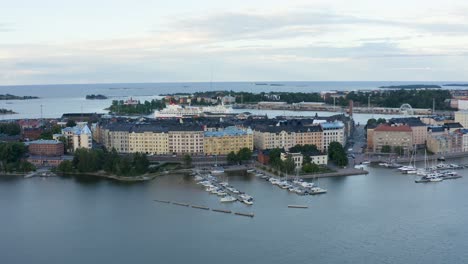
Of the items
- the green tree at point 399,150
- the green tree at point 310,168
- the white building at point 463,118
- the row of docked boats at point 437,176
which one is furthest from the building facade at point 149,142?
the white building at point 463,118

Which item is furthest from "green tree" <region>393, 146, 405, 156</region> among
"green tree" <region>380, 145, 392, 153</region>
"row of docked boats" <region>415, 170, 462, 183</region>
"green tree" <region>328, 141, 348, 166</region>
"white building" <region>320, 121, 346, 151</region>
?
"row of docked boats" <region>415, 170, 462, 183</region>

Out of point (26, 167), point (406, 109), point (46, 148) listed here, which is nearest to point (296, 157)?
point (26, 167)

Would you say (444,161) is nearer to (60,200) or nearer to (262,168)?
(262,168)

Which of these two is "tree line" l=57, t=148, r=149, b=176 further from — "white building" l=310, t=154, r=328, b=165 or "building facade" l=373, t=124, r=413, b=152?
"building facade" l=373, t=124, r=413, b=152

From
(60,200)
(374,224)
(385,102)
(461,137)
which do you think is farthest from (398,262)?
(385,102)

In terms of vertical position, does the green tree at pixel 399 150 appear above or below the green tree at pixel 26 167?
above

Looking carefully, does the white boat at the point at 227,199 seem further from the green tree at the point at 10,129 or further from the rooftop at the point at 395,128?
the green tree at the point at 10,129

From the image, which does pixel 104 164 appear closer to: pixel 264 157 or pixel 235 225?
pixel 264 157
